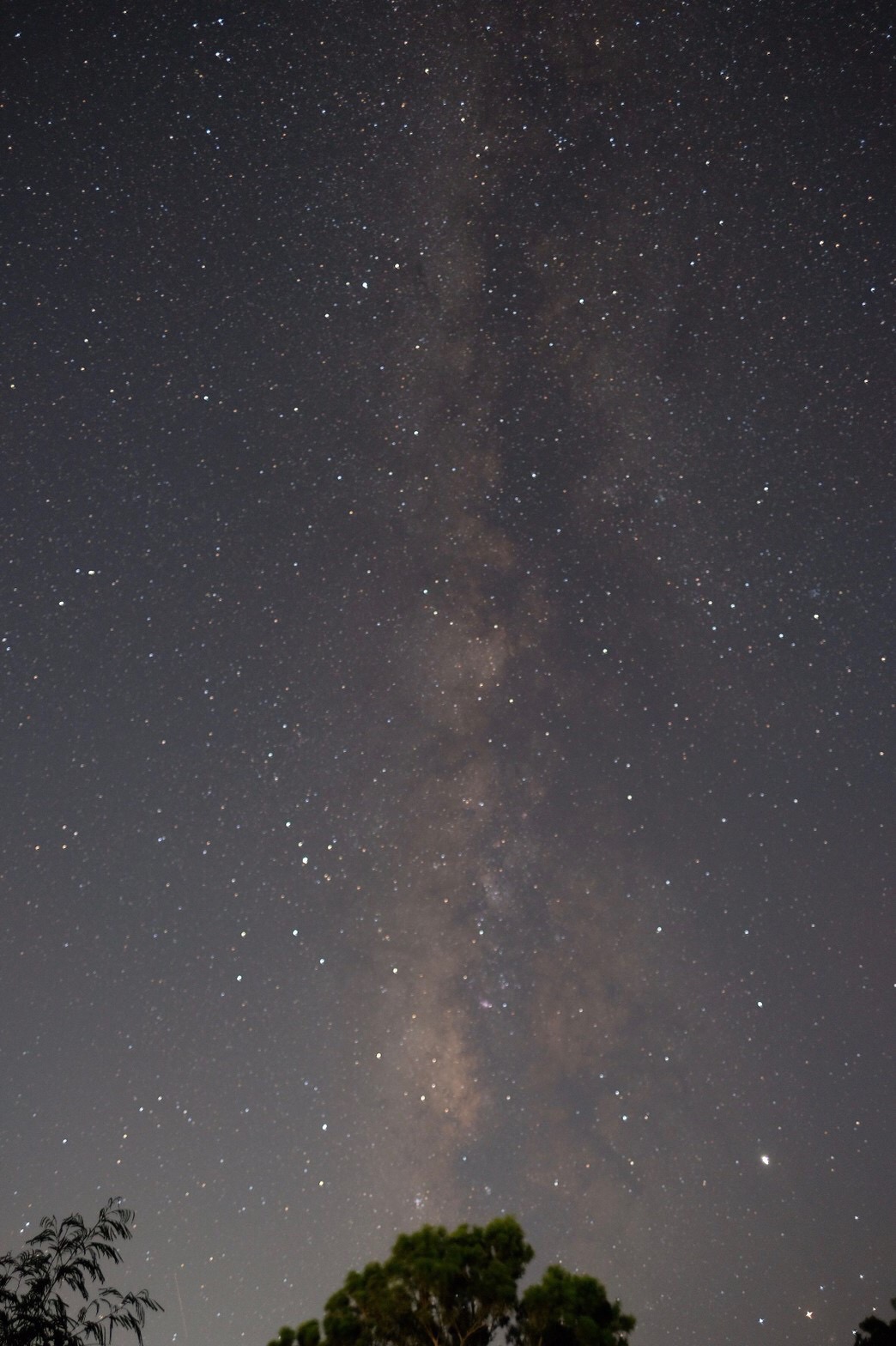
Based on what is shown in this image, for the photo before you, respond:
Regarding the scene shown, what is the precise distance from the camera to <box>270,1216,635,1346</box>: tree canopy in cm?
1048

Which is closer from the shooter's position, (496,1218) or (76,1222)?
(76,1222)

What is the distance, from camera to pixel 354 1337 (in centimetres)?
1053

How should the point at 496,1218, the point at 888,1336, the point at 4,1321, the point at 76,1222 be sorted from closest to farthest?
the point at 4,1321
the point at 76,1222
the point at 496,1218
the point at 888,1336

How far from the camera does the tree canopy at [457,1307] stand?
34.4 feet

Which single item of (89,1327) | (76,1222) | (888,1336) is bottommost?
(888,1336)

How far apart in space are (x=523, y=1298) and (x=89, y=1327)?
4.92 m

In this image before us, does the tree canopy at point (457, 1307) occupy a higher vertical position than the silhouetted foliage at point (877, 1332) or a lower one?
higher

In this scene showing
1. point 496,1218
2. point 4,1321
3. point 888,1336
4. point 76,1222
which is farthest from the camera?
point 888,1336

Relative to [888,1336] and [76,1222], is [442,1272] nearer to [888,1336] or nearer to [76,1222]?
[76,1222]

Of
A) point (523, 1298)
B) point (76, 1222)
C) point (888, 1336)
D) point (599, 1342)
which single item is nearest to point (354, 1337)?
point (523, 1298)

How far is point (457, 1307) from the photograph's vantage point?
10688 mm

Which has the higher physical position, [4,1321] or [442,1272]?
[4,1321]

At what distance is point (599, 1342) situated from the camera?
401 inches

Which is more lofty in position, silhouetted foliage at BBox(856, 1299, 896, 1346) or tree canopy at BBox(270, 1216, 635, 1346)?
tree canopy at BBox(270, 1216, 635, 1346)
